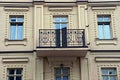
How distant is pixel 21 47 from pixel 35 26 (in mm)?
1566

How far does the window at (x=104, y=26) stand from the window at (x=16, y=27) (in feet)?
16.0

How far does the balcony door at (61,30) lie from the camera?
20625 millimetres

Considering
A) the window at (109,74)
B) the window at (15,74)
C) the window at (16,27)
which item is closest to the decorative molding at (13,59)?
the window at (15,74)

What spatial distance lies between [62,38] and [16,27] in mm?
3260

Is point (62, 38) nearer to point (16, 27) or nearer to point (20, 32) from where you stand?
point (20, 32)

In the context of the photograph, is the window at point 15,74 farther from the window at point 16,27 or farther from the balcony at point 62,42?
the window at point 16,27

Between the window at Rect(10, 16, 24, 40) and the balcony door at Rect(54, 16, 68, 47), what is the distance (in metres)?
2.20

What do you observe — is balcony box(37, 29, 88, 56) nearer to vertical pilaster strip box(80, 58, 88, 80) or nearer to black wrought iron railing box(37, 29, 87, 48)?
black wrought iron railing box(37, 29, 87, 48)

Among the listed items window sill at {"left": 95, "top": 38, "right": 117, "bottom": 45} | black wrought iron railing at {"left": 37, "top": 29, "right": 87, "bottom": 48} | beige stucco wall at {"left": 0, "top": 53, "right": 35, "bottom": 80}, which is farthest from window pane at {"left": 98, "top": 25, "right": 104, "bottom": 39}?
beige stucco wall at {"left": 0, "top": 53, "right": 35, "bottom": 80}

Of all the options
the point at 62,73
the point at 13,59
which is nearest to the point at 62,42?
the point at 62,73

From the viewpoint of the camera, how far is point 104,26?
22.3 m

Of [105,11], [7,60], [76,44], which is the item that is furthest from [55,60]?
[105,11]

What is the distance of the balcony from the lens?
66.2 feet

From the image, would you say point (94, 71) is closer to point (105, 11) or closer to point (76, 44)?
point (76, 44)
